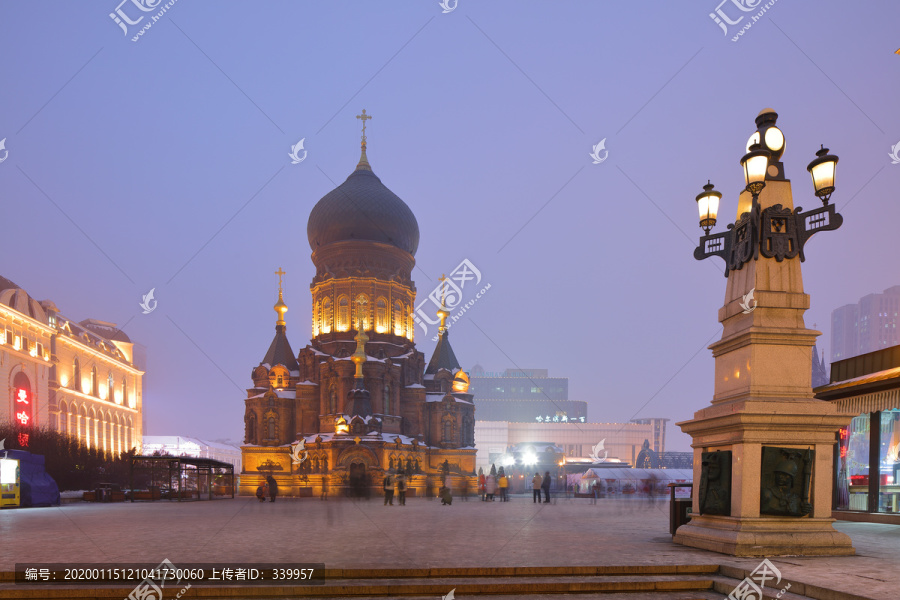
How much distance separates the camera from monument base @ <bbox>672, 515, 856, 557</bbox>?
10.3 metres

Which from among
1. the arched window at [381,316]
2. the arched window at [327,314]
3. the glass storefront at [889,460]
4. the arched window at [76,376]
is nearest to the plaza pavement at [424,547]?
the glass storefront at [889,460]

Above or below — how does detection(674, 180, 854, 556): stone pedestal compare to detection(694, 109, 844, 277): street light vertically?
below

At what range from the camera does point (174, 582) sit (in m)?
8.59

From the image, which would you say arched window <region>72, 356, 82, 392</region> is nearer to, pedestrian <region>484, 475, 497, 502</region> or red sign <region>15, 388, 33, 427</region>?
red sign <region>15, 388, 33, 427</region>

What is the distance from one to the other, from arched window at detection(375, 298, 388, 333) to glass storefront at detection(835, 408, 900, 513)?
41.3 meters

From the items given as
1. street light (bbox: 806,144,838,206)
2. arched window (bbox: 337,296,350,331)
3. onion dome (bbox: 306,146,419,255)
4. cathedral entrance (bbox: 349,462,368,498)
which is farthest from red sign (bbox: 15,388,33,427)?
street light (bbox: 806,144,838,206)

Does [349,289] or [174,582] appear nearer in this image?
[174,582]

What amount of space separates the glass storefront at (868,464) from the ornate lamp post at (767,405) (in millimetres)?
8276

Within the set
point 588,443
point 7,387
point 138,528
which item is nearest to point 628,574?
point 138,528

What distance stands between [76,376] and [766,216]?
→ 291 feet

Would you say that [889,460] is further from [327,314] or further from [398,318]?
[327,314]

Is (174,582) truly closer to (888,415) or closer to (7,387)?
(888,415)

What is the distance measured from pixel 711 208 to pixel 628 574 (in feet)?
21.6

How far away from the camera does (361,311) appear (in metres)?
57.0
